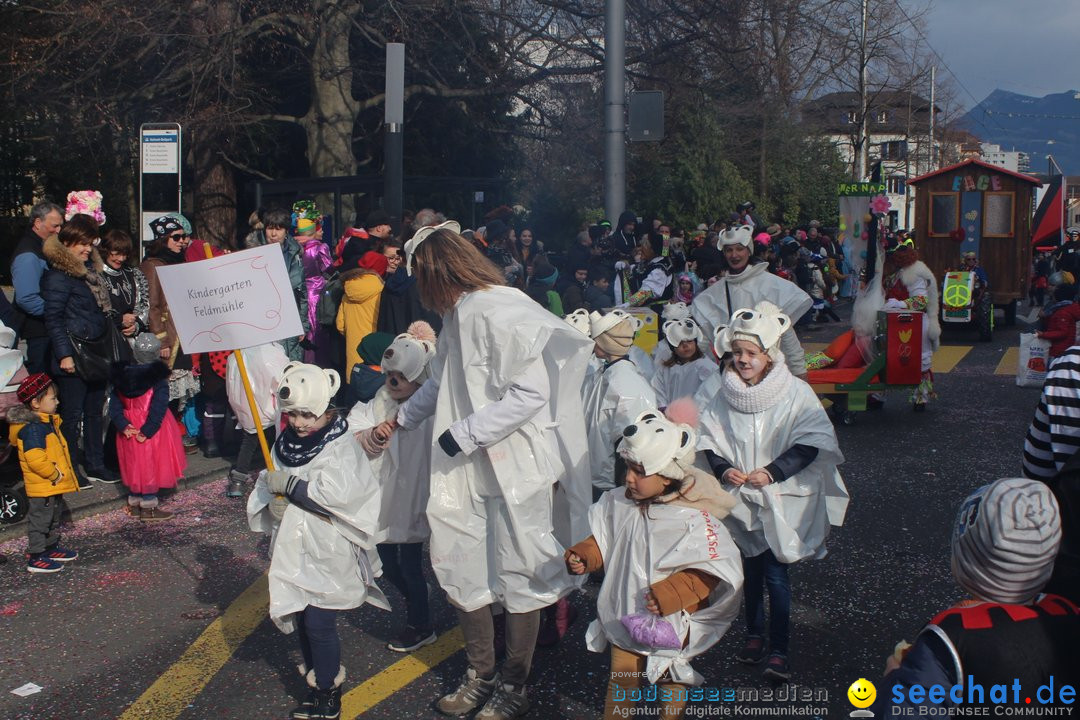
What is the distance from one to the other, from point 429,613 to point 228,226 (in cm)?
1300

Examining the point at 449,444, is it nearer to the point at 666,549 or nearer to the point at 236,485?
the point at 666,549

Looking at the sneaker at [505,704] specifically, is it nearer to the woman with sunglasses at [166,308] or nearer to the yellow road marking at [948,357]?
the woman with sunglasses at [166,308]

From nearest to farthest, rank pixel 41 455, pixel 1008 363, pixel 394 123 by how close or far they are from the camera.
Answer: pixel 41 455 < pixel 394 123 < pixel 1008 363

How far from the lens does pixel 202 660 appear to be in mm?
4910

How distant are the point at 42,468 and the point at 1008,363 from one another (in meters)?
11.8

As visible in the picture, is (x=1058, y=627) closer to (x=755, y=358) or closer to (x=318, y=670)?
(x=755, y=358)

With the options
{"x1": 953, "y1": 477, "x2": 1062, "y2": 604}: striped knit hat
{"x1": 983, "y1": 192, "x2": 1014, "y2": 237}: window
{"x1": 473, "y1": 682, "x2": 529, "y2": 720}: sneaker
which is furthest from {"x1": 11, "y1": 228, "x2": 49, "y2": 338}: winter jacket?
{"x1": 983, "y1": 192, "x2": 1014, "y2": 237}: window

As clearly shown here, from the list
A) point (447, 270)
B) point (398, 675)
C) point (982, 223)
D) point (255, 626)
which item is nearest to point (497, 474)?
point (447, 270)

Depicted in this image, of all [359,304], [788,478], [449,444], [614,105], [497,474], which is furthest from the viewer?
[614,105]

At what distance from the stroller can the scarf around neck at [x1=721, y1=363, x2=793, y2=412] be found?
174 inches

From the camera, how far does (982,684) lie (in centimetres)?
235

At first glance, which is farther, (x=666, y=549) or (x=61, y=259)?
(x=61, y=259)

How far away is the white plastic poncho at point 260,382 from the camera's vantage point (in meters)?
7.32

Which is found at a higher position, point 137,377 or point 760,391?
point 760,391
